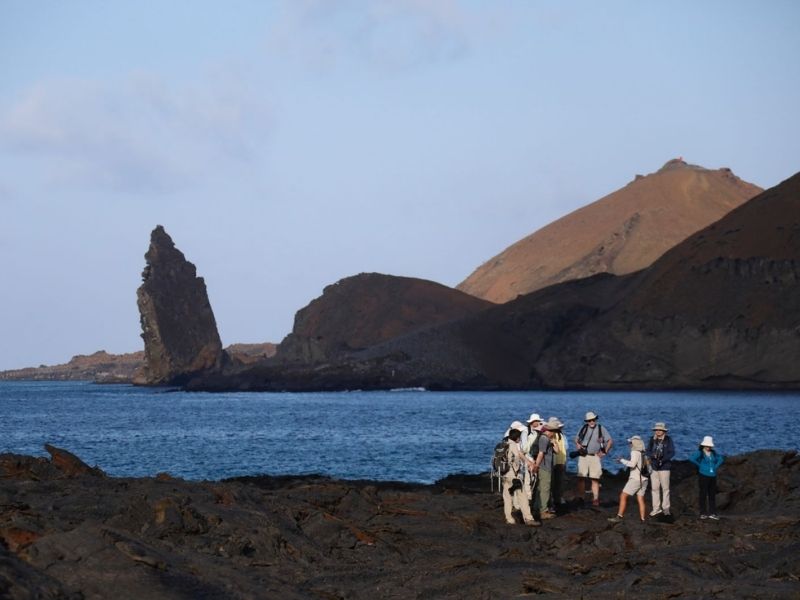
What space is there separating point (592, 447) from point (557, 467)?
0.81 m

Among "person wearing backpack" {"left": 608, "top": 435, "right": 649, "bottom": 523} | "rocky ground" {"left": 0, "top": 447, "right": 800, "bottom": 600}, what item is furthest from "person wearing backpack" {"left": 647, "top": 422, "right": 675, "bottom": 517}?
"rocky ground" {"left": 0, "top": 447, "right": 800, "bottom": 600}

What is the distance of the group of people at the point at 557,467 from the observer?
24.0m

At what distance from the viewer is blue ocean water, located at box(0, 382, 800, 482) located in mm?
50222

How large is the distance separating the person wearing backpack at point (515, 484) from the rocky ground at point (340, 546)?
538 mm

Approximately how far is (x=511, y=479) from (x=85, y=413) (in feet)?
287

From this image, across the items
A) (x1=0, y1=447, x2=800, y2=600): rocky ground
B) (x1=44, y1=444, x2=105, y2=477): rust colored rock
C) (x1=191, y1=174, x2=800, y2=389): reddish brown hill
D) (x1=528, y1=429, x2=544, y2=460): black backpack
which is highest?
(x1=191, y1=174, x2=800, y2=389): reddish brown hill

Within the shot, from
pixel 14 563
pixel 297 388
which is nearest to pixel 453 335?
pixel 297 388

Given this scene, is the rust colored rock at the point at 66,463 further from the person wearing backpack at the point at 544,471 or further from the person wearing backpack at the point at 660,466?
the person wearing backpack at the point at 660,466

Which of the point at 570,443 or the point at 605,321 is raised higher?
the point at 605,321

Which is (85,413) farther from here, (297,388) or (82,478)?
(82,478)

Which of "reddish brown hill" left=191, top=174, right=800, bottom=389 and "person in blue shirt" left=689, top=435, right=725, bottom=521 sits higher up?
"reddish brown hill" left=191, top=174, right=800, bottom=389

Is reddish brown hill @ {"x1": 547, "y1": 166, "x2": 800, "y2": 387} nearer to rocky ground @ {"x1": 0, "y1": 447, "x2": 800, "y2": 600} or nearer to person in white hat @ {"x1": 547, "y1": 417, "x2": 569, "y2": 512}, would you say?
person in white hat @ {"x1": 547, "y1": 417, "x2": 569, "y2": 512}

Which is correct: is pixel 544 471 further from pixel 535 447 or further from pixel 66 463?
pixel 66 463

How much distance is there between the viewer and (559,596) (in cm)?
1582
